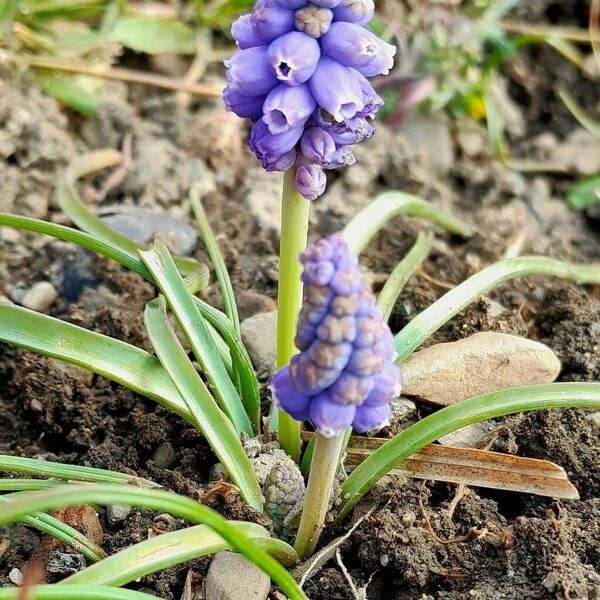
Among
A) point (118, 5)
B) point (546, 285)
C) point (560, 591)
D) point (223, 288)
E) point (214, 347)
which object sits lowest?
point (560, 591)

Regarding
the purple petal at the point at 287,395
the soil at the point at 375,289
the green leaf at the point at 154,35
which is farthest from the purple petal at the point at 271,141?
the green leaf at the point at 154,35

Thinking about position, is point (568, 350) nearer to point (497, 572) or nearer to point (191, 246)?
point (497, 572)

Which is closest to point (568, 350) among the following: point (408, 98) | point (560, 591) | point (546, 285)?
point (546, 285)

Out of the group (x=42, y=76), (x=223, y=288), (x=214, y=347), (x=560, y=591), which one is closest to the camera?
(x=560, y=591)

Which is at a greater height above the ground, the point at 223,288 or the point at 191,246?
the point at 191,246

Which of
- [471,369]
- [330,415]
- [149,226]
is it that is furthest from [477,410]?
[149,226]

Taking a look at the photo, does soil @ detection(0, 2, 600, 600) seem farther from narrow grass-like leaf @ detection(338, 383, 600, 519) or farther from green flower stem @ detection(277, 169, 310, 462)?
green flower stem @ detection(277, 169, 310, 462)

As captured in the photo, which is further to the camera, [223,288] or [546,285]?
[546,285]

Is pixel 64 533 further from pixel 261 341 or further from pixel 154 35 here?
pixel 154 35
